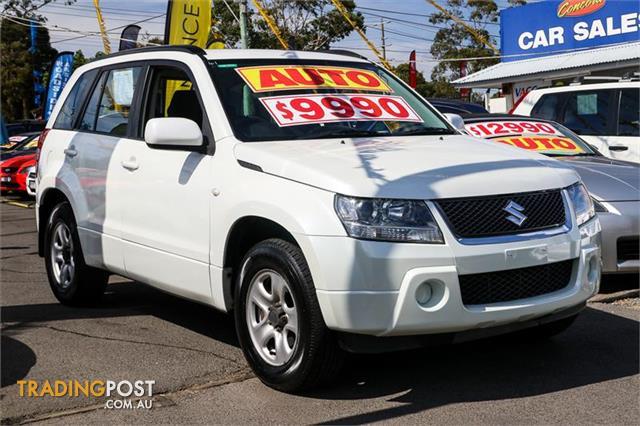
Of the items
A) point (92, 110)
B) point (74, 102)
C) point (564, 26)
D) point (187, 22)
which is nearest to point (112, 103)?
point (92, 110)

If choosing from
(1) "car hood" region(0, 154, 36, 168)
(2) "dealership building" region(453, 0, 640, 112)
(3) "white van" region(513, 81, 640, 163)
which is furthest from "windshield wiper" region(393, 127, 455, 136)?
(2) "dealership building" region(453, 0, 640, 112)

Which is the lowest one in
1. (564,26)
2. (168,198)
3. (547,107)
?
(168,198)

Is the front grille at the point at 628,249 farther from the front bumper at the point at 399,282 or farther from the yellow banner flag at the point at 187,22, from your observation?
the yellow banner flag at the point at 187,22

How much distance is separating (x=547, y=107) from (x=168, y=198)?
20.6 feet

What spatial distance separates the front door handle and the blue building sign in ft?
72.8

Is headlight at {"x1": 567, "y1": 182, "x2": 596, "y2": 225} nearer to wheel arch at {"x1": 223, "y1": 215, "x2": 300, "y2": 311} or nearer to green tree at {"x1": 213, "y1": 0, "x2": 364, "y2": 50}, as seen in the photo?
wheel arch at {"x1": 223, "y1": 215, "x2": 300, "y2": 311}

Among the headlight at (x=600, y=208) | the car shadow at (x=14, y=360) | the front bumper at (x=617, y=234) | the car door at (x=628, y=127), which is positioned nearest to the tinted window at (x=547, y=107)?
the car door at (x=628, y=127)

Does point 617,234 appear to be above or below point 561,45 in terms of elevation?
below

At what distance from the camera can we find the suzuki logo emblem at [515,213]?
4.23 metres

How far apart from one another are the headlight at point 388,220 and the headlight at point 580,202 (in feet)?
3.43

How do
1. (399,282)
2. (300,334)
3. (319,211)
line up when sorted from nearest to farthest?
(399,282) → (319,211) → (300,334)

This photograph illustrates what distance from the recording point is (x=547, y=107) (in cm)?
1009

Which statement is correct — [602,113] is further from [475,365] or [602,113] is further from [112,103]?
[112,103]

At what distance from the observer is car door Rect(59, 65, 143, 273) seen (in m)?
5.78
